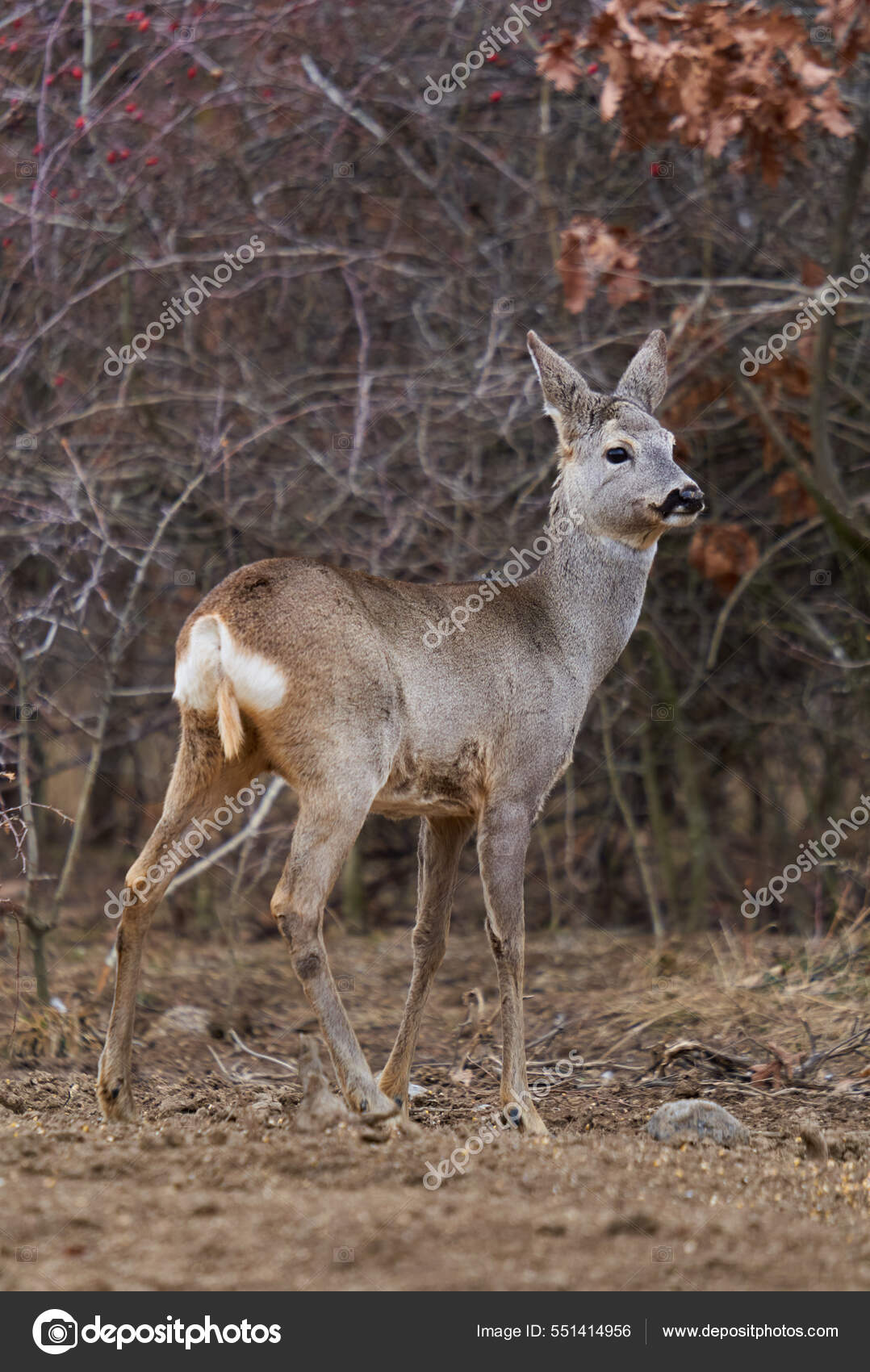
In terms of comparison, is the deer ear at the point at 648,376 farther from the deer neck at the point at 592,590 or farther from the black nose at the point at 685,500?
the black nose at the point at 685,500

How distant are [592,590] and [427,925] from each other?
1.41 meters

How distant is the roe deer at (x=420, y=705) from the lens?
15.6 feet

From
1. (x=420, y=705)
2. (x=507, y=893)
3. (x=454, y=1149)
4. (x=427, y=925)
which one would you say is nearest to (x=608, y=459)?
(x=420, y=705)

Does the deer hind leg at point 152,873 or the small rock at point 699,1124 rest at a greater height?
the deer hind leg at point 152,873

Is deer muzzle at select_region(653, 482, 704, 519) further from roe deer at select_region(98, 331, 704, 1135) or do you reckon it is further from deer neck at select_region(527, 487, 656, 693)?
deer neck at select_region(527, 487, 656, 693)

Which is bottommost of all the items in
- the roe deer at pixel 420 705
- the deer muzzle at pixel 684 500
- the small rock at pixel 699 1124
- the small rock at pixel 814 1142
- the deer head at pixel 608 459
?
the small rock at pixel 814 1142

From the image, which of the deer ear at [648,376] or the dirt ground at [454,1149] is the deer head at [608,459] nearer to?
the deer ear at [648,376]

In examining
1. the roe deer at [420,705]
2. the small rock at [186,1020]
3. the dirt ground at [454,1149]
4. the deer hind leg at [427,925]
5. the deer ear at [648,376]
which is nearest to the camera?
the dirt ground at [454,1149]

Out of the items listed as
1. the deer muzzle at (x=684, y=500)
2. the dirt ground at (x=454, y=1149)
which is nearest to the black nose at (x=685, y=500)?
the deer muzzle at (x=684, y=500)

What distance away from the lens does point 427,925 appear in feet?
18.0
